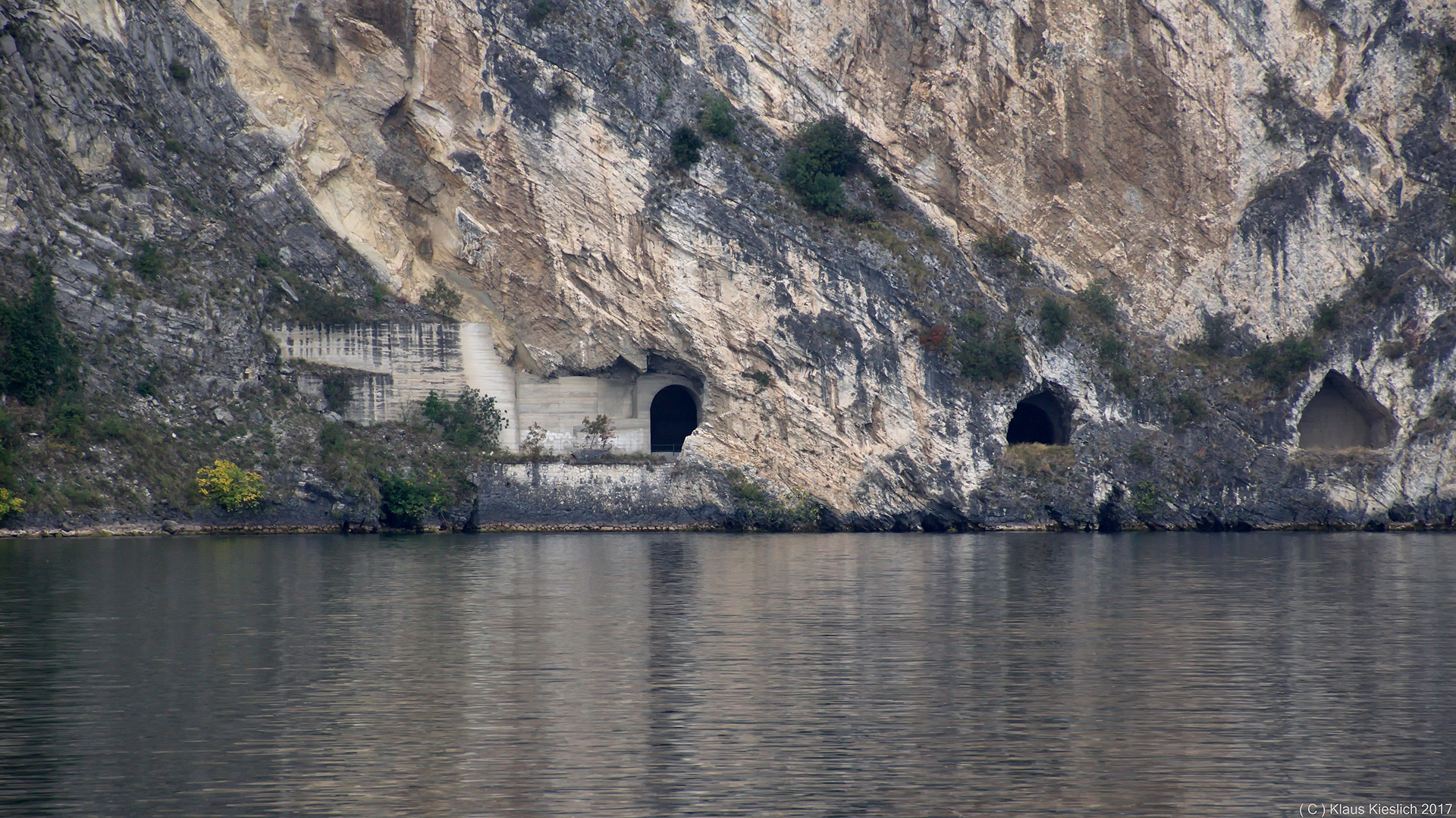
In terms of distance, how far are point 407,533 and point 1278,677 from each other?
36.8 metres

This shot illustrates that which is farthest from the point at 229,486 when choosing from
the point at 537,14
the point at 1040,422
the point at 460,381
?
the point at 1040,422

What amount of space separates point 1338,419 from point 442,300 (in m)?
37.4

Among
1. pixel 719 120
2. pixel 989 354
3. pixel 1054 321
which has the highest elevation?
pixel 719 120

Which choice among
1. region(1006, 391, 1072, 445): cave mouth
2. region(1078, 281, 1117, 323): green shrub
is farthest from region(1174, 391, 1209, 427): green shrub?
region(1078, 281, 1117, 323): green shrub

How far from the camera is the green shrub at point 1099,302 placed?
55656 mm

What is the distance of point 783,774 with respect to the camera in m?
13.0

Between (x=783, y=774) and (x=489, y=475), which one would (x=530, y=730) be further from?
(x=489, y=475)

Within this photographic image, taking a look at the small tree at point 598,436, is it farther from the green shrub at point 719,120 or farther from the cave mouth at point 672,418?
the green shrub at point 719,120

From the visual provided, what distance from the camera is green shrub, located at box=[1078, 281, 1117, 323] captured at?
5566 centimetres

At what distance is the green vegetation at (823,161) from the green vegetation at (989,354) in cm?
739

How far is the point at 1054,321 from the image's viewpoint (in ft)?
177

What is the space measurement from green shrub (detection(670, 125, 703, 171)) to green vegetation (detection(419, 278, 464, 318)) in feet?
35.7

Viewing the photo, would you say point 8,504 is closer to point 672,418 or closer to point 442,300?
point 442,300

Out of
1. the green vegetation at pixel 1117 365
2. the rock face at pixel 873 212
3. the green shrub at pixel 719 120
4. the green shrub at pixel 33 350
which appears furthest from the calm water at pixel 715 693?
the green shrub at pixel 719 120
